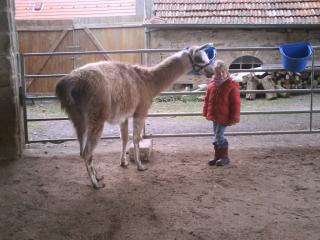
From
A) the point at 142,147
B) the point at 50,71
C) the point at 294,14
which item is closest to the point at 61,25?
the point at 50,71

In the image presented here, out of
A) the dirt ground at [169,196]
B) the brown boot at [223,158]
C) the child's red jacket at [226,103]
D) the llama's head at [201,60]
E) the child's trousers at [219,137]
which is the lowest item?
the dirt ground at [169,196]

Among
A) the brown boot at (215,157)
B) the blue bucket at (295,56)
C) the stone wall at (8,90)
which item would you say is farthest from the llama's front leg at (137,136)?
the blue bucket at (295,56)

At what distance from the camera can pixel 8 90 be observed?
536cm

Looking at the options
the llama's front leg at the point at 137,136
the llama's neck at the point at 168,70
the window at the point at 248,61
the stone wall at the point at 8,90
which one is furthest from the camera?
the window at the point at 248,61

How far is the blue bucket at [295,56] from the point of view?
17.0ft

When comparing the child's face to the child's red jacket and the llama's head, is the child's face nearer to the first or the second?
the child's red jacket

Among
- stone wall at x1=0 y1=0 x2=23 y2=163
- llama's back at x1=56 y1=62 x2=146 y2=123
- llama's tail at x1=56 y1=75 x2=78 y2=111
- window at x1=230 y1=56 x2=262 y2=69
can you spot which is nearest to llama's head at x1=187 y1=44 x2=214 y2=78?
llama's back at x1=56 y1=62 x2=146 y2=123

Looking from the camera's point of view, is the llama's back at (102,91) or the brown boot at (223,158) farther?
the brown boot at (223,158)

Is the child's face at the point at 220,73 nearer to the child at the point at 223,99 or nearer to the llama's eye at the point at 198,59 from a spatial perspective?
the child at the point at 223,99

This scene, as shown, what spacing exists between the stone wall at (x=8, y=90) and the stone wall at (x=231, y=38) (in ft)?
21.9

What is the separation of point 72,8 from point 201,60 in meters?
9.84

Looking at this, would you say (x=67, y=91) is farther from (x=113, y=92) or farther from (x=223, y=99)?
(x=223, y=99)

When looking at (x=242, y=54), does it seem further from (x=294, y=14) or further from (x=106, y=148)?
(x=106, y=148)

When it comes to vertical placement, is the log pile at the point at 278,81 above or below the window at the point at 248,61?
below
